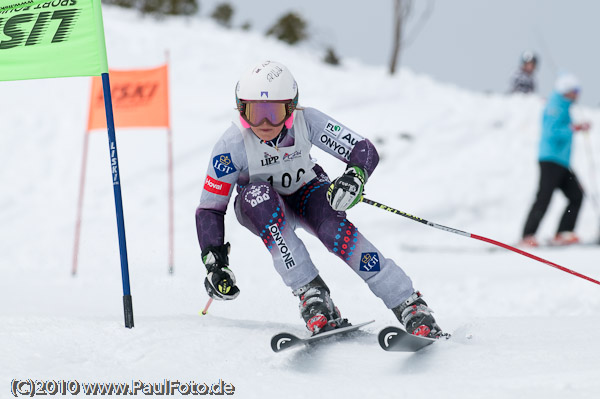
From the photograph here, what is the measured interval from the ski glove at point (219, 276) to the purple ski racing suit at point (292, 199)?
2.1 inches

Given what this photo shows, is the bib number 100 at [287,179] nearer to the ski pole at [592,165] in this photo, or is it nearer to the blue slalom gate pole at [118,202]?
the blue slalom gate pole at [118,202]

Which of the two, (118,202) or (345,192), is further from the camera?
(118,202)

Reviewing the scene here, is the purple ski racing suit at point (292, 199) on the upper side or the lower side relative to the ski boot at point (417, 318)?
upper

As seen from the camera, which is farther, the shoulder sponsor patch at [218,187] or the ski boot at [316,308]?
the shoulder sponsor patch at [218,187]

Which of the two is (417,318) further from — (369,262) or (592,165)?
(592,165)

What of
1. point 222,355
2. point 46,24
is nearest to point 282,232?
point 222,355

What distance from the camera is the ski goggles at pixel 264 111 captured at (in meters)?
3.02

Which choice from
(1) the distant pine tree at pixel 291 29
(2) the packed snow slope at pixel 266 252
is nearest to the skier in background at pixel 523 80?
(2) the packed snow slope at pixel 266 252

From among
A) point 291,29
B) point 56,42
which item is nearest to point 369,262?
point 56,42

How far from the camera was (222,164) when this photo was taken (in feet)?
10.3

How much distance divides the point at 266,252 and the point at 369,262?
216 inches

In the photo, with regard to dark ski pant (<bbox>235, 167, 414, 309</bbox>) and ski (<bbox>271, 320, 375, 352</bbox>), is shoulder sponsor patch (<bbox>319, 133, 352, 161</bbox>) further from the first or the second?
ski (<bbox>271, 320, 375, 352</bbox>)

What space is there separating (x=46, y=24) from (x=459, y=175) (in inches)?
341

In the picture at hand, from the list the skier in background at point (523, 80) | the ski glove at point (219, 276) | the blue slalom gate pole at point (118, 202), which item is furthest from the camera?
the skier in background at point (523, 80)
